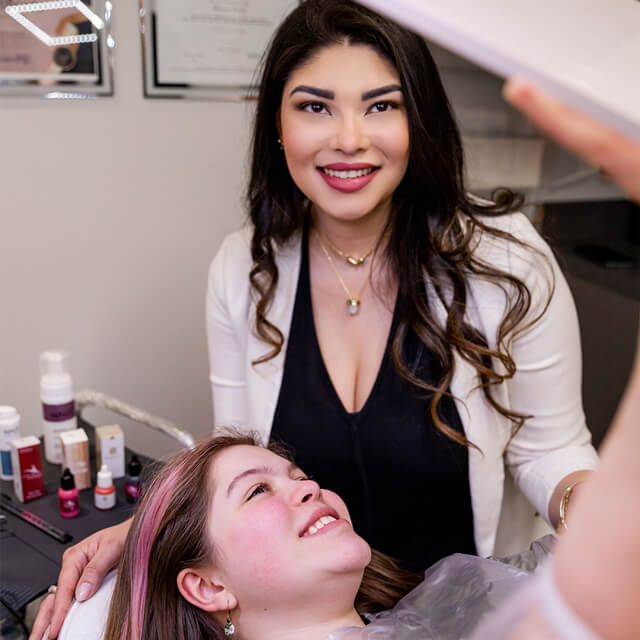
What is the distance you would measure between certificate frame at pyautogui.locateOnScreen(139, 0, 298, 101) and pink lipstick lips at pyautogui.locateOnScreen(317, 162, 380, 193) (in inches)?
26.5

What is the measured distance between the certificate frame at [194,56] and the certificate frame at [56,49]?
10 cm

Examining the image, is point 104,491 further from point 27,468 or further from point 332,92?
point 332,92

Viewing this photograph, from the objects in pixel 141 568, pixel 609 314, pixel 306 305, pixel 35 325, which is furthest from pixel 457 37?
pixel 609 314

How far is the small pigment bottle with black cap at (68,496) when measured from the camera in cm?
132

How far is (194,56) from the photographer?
6.23ft

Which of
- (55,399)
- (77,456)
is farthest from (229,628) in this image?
(55,399)

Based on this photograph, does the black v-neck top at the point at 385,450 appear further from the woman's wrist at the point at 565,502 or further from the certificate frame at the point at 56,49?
the certificate frame at the point at 56,49

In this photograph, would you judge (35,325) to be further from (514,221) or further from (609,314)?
(609,314)

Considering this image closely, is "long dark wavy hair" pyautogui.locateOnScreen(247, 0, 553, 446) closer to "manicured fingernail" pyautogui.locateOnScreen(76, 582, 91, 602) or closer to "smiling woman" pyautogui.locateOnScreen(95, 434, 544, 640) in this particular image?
"smiling woman" pyautogui.locateOnScreen(95, 434, 544, 640)

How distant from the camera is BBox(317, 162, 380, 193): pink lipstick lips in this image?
3.79 ft

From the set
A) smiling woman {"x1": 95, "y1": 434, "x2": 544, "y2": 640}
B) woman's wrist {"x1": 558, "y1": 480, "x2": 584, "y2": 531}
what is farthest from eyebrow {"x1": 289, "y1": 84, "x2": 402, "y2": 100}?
woman's wrist {"x1": 558, "y1": 480, "x2": 584, "y2": 531}

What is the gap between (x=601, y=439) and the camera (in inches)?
99.4

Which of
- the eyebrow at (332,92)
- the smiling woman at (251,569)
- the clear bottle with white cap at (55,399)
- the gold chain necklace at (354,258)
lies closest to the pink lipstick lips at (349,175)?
the eyebrow at (332,92)

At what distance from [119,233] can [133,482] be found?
753 millimetres
